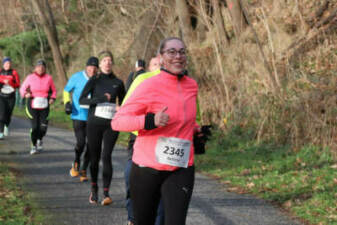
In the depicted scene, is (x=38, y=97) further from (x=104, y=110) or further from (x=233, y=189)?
(x=233, y=189)

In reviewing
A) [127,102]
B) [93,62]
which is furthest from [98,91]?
[127,102]

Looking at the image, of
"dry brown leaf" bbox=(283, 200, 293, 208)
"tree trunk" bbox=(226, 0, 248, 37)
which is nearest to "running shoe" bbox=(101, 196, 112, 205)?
"dry brown leaf" bbox=(283, 200, 293, 208)

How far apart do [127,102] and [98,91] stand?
10.6ft

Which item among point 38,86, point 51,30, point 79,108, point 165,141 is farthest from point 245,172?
point 51,30

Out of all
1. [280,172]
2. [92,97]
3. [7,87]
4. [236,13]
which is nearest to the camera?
[92,97]

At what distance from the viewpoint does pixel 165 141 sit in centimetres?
409

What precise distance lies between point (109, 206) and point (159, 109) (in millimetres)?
3398

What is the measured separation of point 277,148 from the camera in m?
11.3

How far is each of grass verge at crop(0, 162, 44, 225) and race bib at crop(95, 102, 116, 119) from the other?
144 cm

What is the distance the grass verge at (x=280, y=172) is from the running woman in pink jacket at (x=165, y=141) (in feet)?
9.55

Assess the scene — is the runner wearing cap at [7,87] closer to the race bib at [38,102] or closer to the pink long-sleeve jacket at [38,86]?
the pink long-sleeve jacket at [38,86]

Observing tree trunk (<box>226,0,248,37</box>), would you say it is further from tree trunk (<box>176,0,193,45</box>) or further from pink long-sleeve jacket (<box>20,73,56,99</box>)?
pink long-sleeve jacket (<box>20,73,56,99</box>)

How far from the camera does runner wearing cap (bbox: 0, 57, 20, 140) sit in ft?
44.6

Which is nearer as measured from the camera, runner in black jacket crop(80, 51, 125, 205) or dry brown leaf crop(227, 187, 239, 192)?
runner in black jacket crop(80, 51, 125, 205)
